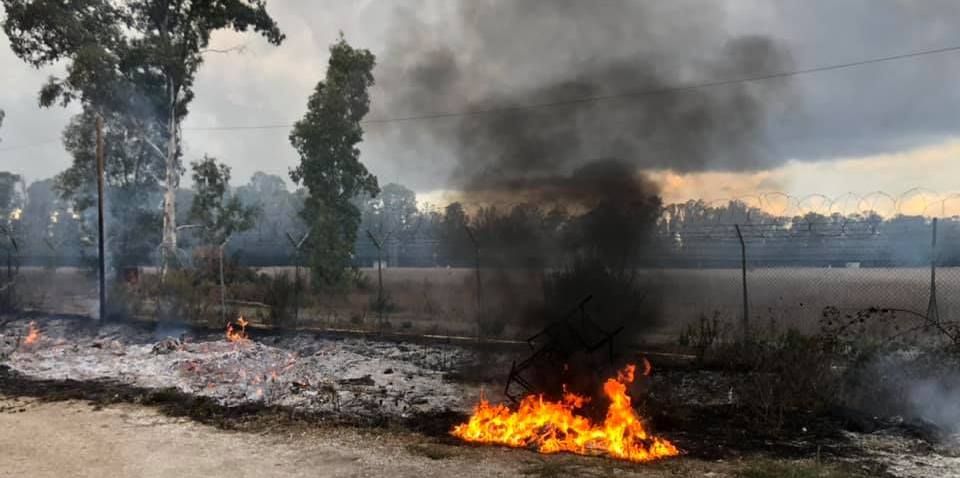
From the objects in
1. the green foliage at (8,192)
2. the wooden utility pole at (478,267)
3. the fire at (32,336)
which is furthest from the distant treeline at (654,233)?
the green foliage at (8,192)

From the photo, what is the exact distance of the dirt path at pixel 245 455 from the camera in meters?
6.42

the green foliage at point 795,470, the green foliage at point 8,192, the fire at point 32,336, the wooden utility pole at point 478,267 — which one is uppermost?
the green foliage at point 8,192

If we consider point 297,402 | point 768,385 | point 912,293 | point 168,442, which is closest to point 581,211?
point 768,385

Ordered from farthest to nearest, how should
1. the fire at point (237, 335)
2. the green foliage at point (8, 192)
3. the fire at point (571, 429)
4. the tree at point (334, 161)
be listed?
the green foliage at point (8, 192) → the tree at point (334, 161) → the fire at point (237, 335) → the fire at point (571, 429)

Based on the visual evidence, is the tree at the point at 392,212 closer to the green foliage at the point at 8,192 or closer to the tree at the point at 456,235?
the tree at the point at 456,235

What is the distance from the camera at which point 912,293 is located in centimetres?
1563

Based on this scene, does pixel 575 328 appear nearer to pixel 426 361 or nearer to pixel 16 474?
pixel 426 361

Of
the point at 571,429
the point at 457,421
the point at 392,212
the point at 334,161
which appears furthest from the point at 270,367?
the point at 392,212

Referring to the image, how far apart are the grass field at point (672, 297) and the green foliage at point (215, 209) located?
505 centimetres

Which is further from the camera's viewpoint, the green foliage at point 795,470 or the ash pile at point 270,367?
the ash pile at point 270,367

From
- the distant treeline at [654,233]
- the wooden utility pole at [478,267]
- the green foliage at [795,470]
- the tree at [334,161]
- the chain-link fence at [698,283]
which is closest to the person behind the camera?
the green foliage at [795,470]

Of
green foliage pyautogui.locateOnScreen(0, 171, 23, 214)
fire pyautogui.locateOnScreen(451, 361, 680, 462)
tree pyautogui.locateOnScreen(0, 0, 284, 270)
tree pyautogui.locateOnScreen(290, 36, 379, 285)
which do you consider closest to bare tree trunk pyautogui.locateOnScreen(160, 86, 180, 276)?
tree pyautogui.locateOnScreen(0, 0, 284, 270)

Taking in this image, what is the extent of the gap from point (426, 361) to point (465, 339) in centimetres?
133

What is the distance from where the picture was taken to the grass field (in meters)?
10.8
